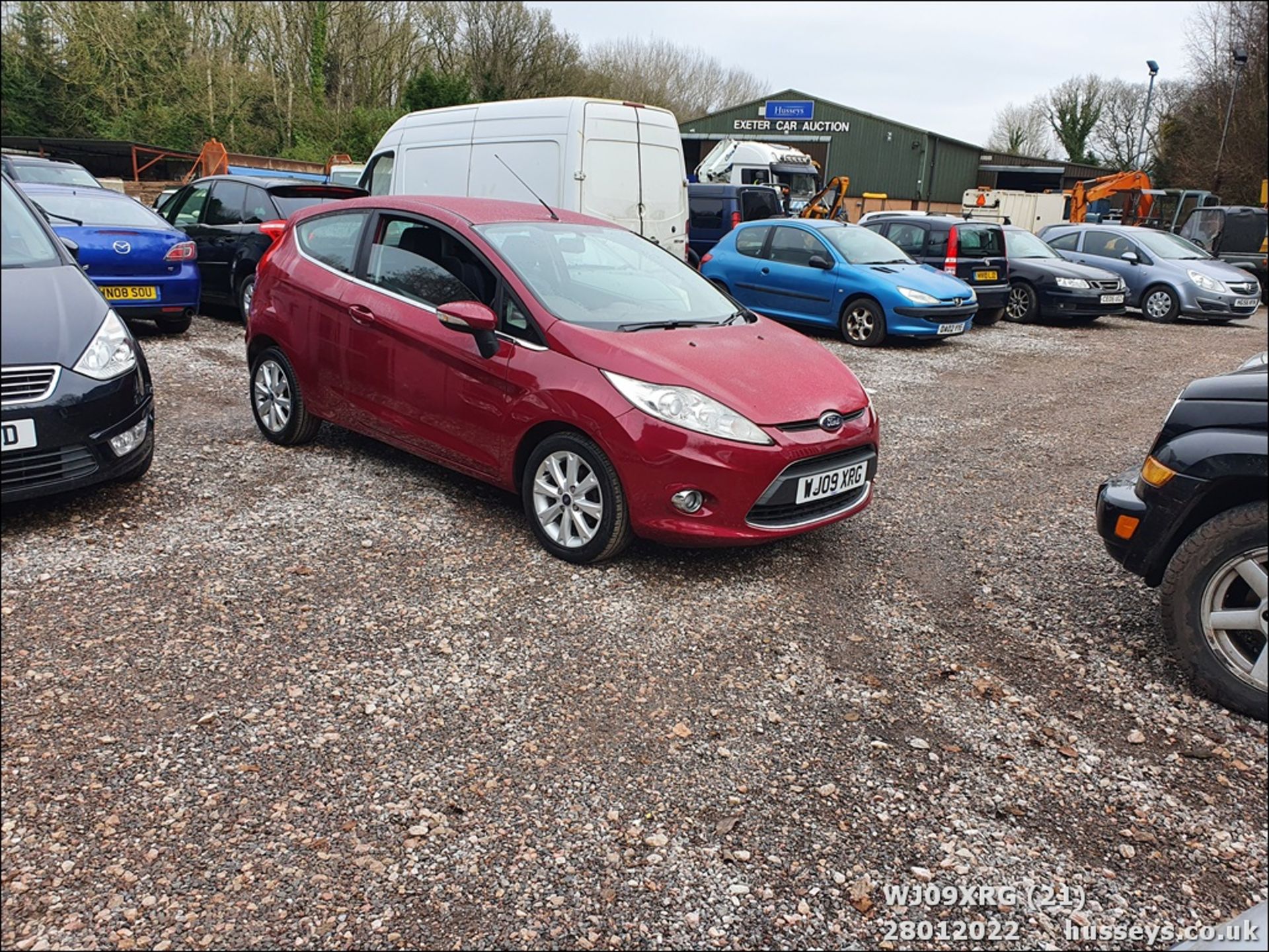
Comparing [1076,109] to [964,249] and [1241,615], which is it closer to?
[1241,615]

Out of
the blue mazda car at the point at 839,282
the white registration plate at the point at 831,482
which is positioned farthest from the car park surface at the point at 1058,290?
the white registration plate at the point at 831,482

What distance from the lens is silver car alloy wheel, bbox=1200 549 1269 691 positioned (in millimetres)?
3104

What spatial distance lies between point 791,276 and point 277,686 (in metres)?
10.4

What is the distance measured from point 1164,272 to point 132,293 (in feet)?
49.8

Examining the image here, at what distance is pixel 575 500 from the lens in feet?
14.4

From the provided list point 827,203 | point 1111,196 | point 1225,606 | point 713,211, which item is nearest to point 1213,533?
point 1225,606

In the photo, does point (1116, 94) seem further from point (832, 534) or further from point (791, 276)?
point (791, 276)

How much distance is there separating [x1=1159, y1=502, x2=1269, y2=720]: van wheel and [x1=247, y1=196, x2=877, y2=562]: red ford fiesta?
1.53 metres

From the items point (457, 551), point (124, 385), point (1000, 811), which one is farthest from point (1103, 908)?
point (124, 385)

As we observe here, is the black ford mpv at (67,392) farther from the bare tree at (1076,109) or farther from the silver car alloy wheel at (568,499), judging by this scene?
the bare tree at (1076,109)

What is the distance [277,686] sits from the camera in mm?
3076

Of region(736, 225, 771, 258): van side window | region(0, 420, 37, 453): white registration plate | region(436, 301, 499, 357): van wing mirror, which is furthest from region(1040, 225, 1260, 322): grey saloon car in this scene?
region(0, 420, 37, 453): white registration plate

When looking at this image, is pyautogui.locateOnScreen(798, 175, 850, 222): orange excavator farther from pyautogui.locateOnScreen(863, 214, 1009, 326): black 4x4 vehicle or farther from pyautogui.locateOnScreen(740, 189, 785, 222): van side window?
pyautogui.locateOnScreen(863, 214, 1009, 326): black 4x4 vehicle

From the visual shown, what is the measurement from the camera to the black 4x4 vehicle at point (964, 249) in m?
13.9
